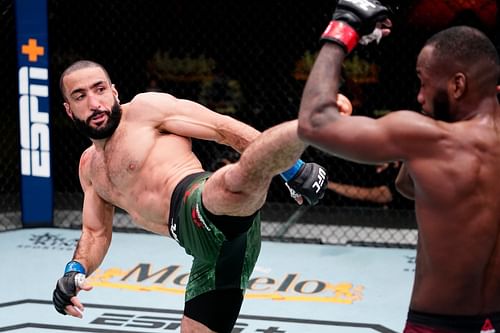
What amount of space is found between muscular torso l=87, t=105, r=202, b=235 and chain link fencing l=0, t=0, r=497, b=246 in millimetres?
2657

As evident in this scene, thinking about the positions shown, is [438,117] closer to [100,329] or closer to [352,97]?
[100,329]

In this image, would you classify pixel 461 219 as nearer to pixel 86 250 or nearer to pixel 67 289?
pixel 67 289

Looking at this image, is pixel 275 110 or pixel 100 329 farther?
pixel 275 110

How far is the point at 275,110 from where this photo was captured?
6043 millimetres

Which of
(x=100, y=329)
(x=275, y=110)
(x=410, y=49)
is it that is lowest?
(x=100, y=329)

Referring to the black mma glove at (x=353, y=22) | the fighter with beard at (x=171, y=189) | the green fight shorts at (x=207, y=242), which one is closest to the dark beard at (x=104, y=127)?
the fighter with beard at (x=171, y=189)

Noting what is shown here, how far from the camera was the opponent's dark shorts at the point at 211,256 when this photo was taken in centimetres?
287

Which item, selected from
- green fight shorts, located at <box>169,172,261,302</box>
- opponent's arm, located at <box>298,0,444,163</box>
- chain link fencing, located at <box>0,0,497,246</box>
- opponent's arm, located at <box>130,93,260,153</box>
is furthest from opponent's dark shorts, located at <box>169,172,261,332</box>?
chain link fencing, located at <box>0,0,497,246</box>

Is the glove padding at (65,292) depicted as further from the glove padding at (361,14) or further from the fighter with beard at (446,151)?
the glove padding at (361,14)

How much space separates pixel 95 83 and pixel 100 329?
4.57 ft

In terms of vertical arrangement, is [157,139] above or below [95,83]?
below

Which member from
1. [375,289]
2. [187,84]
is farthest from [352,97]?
[375,289]

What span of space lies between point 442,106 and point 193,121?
4.37 feet

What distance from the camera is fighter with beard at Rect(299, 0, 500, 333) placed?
1.94 metres
